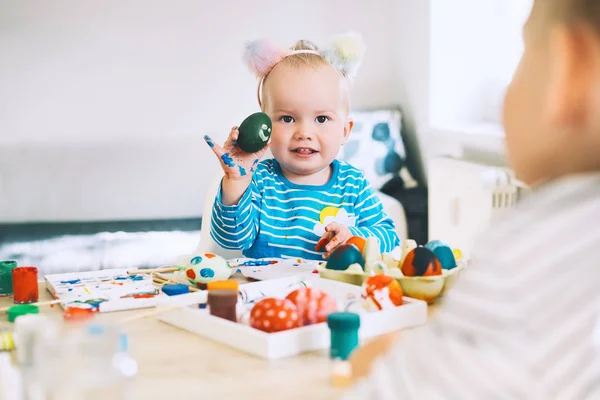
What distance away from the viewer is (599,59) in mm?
589

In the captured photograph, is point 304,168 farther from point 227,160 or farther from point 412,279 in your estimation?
point 412,279

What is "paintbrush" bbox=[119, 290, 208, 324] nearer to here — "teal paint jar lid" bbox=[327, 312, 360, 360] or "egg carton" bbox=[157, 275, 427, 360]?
"egg carton" bbox=[157, 275, 427, 360]

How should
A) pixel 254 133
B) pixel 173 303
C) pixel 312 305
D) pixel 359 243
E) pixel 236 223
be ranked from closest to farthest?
1. pixel 312 305
2. pixel 173 303
3. pixel 359 243
4. pixel 254 133
5. pixel 236 223

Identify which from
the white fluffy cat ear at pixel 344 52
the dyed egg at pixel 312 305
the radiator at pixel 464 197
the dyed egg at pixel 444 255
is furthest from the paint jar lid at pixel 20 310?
the radiator at pixel 464 197

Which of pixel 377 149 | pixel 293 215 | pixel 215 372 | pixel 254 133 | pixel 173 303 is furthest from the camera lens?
pixel 377 149

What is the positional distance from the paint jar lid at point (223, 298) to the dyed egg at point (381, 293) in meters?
0.18

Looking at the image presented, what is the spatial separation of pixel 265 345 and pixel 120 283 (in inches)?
19.0

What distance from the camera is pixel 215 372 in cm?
86

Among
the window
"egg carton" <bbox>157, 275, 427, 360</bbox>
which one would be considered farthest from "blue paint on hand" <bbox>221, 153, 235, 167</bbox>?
the window

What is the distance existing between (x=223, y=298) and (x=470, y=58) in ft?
8.41

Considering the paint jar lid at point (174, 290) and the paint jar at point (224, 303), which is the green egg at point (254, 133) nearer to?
the paint jar lid at point (174, 290)

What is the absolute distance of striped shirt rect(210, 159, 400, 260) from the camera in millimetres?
1675

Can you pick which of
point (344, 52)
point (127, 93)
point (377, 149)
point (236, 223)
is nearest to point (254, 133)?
point (236, 223)

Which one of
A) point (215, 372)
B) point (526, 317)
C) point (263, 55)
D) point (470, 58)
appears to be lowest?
point (215, 372)
